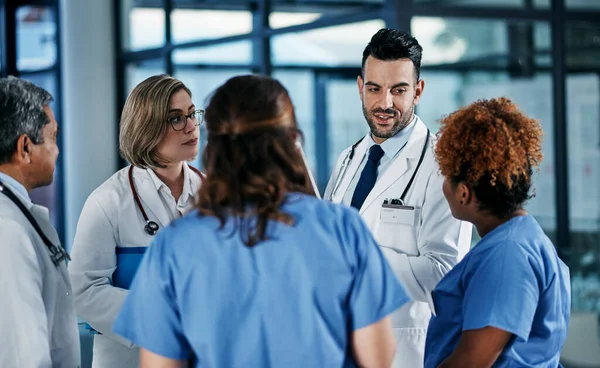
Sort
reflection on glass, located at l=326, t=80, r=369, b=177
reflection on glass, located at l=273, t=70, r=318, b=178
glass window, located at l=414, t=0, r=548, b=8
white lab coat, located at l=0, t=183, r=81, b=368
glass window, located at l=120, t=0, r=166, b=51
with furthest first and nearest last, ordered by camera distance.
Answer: glass window, located at l=120, t=0, r=166, b=51 → reflection on glass, located at l=273, t=70, r=318, b=178 → reflection on glass, located at l=326, t=80, r=369, b=177 → glass window, located at l=414, t=0, r=548, b=8 → white lab coat, located at l=0, t=183, r=81, b=368

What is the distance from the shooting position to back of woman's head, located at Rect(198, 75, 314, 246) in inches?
50.9

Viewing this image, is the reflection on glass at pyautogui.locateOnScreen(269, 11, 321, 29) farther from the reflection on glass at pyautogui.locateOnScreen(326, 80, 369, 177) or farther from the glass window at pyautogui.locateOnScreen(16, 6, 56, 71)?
the glass window at pyautogui.locateOnScreen(16, 6, 56, 71)

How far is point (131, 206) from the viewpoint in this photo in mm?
2064

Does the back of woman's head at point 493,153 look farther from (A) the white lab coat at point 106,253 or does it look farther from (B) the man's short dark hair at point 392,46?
(A) the white lab coat at point 106,253

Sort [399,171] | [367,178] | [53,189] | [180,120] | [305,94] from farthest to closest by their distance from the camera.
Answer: [53,189] < [305,94] < [367,178] < [399,171] < [180,120]

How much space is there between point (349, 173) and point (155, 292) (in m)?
1.22

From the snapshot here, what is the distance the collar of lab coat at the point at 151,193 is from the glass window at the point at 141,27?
13.2 ft

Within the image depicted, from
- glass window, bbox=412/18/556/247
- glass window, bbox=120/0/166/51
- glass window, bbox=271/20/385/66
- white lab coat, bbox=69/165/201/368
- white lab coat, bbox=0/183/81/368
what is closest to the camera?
white lab coat, bbox=0/183/81/368

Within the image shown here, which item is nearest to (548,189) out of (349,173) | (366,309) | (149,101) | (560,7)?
(560,7)

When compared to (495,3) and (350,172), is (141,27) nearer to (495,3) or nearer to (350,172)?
(495,3)

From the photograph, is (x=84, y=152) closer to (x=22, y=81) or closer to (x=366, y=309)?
(x=22, y=81)

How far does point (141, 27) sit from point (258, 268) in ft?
Answer: 17.6

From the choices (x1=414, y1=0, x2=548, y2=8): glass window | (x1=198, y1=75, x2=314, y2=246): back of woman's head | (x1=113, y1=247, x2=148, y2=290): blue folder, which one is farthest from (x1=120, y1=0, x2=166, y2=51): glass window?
(x1=198, y1=75, x2=314, y2=246): back of woman's head

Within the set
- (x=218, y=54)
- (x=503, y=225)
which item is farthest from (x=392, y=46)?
(x=218, y=54)
